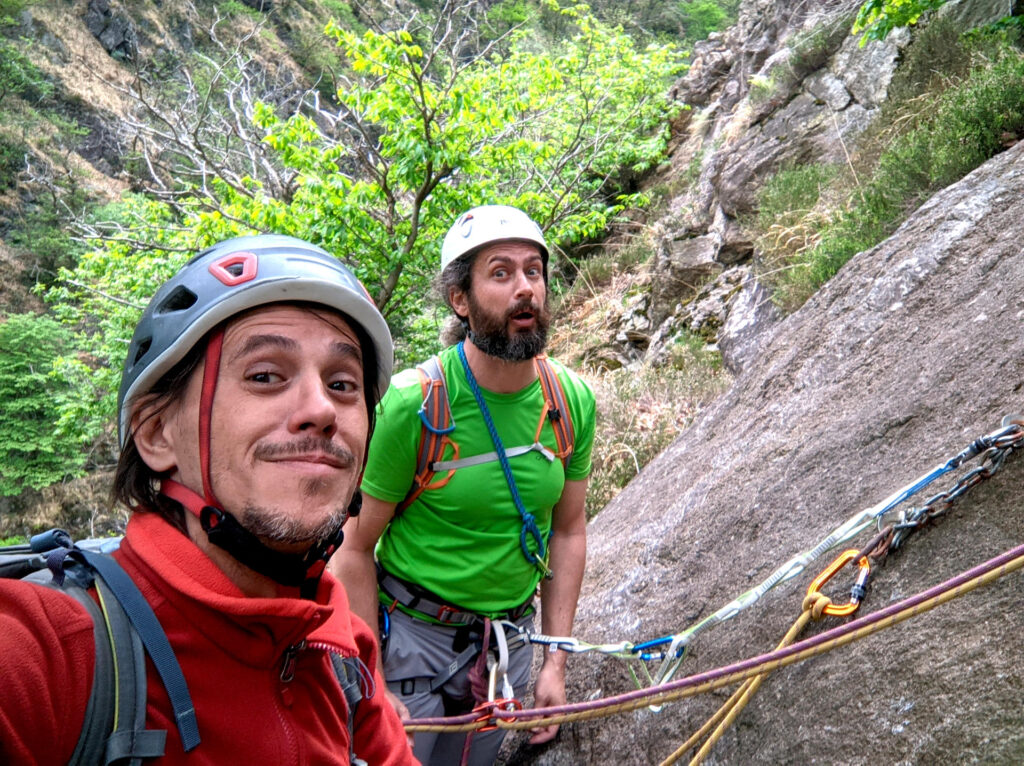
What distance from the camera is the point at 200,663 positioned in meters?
1.33

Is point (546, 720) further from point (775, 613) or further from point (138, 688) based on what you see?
point (138, 688)

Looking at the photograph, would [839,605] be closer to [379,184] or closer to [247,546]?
[247,546]

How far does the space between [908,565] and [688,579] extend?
1.03 metres

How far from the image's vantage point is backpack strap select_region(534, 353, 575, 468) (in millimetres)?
2742

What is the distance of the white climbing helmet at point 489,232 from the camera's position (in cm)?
288

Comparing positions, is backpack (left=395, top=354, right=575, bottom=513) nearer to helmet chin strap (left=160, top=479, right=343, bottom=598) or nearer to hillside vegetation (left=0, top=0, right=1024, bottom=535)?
helmet chin strap (left=160, top=479, right=343, bottom=598)

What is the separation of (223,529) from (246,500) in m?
0.07

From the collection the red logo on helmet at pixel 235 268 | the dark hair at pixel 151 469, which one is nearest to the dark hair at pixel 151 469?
the dark hair at pixel 151 469

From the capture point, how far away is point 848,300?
3.83 m

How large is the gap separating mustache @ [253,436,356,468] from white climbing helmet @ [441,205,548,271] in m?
1.54

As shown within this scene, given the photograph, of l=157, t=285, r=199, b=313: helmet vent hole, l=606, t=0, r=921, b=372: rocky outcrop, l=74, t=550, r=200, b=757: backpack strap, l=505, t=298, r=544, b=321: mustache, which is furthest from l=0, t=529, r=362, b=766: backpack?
l=606, t=0, r=921, b=372: rocky outcrop

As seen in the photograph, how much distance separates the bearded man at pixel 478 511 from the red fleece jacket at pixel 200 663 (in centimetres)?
89

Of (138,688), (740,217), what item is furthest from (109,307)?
(138,688)

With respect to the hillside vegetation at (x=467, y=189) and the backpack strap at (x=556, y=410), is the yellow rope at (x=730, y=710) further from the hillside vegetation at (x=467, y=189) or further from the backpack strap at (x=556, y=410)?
A: the hillside vegetation at (x=467, y=189)
